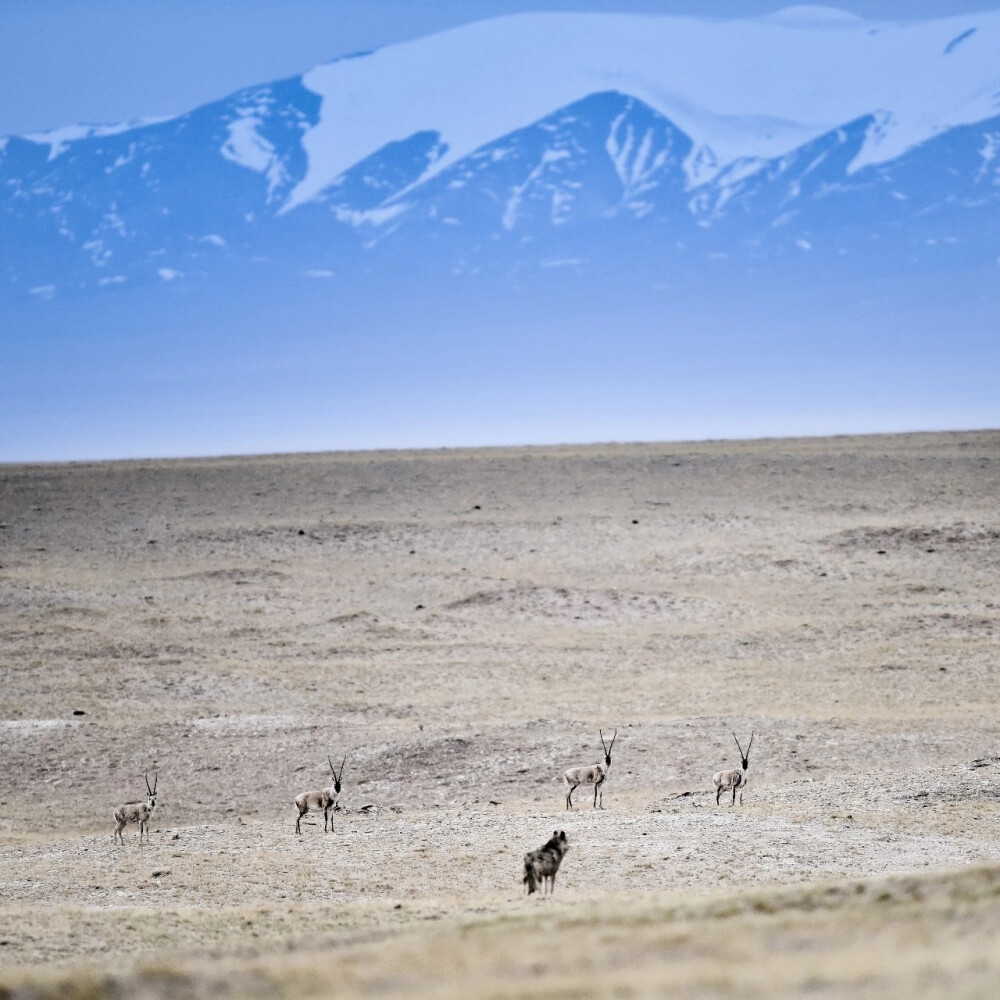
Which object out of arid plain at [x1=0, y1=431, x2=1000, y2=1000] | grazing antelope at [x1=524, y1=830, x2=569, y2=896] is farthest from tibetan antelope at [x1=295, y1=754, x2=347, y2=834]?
grazing antelope at [x1=524, y1=830, x2=569, y2=896]

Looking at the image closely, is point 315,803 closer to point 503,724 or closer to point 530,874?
point 530,874

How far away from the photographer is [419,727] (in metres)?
25.6

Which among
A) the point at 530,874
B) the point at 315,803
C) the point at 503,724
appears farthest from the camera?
the point at 503,724

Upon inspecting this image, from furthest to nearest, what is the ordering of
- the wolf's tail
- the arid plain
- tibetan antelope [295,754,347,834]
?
tibetan antelope [295,754,347,834] < the wolf's tail < the arid plain

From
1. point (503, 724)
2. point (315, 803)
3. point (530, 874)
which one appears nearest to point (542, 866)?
point (530, 874)

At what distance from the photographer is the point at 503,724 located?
25.2 m

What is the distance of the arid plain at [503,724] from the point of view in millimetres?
9789

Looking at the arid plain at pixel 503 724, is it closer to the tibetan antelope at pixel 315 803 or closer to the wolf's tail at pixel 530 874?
the wolf's tail at pixel 530 874

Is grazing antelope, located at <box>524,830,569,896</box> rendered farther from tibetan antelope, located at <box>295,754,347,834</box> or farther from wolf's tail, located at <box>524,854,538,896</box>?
tibetan antelope, located at <box>295,754,347,834</box>

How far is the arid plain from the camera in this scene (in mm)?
9789

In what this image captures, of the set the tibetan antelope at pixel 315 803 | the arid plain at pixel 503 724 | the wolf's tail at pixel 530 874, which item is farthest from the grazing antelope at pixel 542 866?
the tibetan antelope at pixel 315 803

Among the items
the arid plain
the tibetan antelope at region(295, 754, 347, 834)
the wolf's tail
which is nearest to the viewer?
the arid plain

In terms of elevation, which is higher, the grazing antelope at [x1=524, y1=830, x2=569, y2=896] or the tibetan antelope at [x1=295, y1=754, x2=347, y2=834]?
the grazing antelope at [x1=524, y1=830, x2=569, y2=896]

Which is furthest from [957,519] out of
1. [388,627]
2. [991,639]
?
[388,627]
